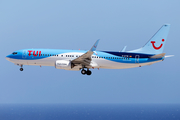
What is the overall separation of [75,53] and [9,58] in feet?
43.4

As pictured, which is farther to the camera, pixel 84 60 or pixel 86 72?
pixel 86 72

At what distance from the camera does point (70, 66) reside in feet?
183

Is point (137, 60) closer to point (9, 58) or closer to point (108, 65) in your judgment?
point (108, 65)

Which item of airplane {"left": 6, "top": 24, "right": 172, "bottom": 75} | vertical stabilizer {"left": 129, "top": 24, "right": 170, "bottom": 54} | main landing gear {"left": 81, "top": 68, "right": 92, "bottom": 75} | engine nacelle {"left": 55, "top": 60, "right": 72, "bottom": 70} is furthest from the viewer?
vertical stabilizer {"left": 129, "top": 24, "right": 170, "bottom": 54}

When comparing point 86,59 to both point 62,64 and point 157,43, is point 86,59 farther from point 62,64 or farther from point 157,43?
point 157,43

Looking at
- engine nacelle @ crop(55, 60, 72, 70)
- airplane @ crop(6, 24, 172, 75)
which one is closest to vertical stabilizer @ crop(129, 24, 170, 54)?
airplane @ crop(6, 24, 172, 75)

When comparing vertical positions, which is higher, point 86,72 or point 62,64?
point 62,64

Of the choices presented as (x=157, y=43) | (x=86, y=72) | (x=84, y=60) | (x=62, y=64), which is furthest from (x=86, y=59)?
(x=157, y=43)

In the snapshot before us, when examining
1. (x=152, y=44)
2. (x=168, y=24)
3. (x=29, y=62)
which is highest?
(x=168, y=24)

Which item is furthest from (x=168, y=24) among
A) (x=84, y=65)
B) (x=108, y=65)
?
(x=84, y=65)

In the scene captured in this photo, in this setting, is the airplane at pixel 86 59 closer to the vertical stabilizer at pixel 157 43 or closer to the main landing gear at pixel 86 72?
the main landing gear at pixel 86 72

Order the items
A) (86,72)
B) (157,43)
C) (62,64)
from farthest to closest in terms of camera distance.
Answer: (157,43) → (86,72) → (62,64)

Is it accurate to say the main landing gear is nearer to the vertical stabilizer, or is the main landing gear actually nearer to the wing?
the wing

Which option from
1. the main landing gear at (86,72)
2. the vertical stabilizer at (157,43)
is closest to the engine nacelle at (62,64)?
the main landing gear at (86,72)
